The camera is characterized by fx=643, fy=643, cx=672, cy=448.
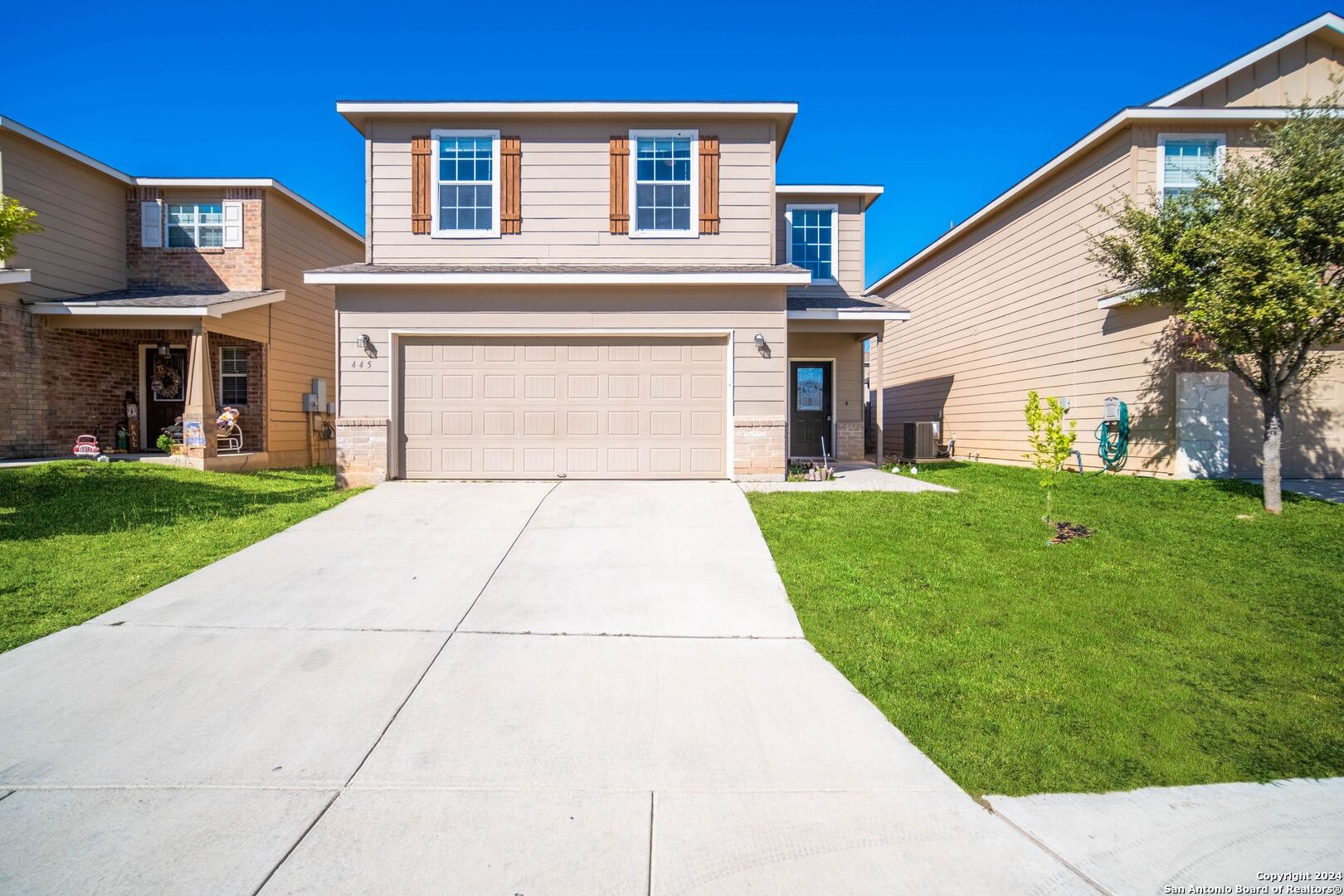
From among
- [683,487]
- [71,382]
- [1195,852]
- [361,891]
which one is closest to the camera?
[361,891]

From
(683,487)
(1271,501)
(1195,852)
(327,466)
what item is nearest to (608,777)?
(1195,852)

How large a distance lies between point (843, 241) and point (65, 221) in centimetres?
1636

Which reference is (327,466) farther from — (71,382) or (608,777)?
(608,777)

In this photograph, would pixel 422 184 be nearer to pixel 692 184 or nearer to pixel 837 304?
pixel 692 184

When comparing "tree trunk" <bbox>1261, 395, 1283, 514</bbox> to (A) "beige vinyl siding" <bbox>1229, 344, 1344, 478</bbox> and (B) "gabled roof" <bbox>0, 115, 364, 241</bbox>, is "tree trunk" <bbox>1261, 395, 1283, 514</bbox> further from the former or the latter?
(B) "gabled roof" <bbox>0, 115, 364, 241</bbox>

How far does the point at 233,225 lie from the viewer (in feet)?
47.8

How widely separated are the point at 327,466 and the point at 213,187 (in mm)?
6684

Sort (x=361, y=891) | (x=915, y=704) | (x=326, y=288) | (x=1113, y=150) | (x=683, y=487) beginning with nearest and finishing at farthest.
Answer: (x=361, y=891) < (x=915, y=704) < (x=683, y=487) < (x=1113, y=150) < (x=326, y=288)

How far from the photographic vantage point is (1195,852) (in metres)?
2.65

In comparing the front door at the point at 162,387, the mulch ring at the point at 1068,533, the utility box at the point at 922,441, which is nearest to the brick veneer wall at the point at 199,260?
the front door at the point at 162,387

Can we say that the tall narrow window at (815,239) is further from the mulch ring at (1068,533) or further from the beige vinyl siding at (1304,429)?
the mulch ring at (1068,533)

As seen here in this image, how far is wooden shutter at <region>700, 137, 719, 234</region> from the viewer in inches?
415

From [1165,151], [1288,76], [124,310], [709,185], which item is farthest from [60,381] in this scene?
[1288,76]

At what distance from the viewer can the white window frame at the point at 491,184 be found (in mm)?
10555
